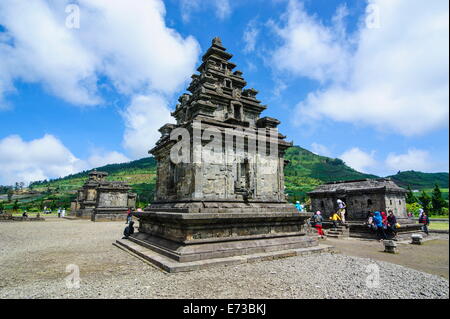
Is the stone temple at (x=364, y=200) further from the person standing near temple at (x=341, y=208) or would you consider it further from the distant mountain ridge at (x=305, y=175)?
the distant mountain ridge at (x=305, y=175)

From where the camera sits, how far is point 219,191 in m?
10.6

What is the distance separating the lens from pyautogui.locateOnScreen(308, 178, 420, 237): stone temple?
1903 cm

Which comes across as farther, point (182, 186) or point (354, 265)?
point (182, 186)

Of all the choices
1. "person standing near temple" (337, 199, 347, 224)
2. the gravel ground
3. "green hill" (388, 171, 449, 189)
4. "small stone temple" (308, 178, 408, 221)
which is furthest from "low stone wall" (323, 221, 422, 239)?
"green hill" (388, 171, 449, 189)

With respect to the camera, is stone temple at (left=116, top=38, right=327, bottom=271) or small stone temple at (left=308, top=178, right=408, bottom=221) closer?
stone temple at (left=116, top=38, right=327, bottom=271)

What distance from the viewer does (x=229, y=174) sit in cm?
1114

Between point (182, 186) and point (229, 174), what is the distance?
224 cm

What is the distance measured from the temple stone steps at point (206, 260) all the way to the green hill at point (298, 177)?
190 feet

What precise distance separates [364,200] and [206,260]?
17.8 meters

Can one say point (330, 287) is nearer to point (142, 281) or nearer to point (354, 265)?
point (354, 265)

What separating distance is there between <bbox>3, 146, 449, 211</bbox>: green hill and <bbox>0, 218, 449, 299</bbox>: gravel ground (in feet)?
199

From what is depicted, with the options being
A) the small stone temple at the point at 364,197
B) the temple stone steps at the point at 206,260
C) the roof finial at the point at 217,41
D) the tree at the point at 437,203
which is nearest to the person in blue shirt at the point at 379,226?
the small stone temple at the point at 364,197

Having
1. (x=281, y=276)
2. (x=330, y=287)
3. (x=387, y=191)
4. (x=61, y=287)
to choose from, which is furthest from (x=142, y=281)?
(x=387, y=191)

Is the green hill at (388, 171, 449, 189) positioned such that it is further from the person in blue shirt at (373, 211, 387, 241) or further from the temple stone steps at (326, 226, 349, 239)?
the person in blue shirt at (373, 211, 387, 241)
